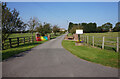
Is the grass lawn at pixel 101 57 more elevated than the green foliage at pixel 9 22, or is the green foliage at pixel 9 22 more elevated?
the green foliage at pixel 9 22

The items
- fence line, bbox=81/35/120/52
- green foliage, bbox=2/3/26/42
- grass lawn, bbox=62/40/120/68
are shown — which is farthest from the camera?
green foliage, bbox=2/3/26/42

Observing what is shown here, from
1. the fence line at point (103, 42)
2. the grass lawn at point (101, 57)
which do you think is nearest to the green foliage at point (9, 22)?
the grass lawn at point (101, 57)

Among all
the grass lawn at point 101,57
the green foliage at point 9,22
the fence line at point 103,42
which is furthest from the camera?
the green foliage at point 9,22

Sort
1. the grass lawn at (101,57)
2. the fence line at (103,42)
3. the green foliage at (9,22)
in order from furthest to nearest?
the green foliage at (9,22)
the fence line at (103,42)
the grass lawn at (101,57)

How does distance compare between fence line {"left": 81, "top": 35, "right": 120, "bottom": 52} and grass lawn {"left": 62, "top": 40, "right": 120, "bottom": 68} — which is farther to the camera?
fence line {"left": 81, "top": 35, "right": 120, "bottom": 52}

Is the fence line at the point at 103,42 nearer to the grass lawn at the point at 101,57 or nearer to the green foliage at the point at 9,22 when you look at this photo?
the grass lawn at the point at 101,57

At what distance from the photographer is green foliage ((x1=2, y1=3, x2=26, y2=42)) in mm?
12005

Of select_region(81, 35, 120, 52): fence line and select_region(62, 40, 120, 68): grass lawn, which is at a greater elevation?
A: select_region(81, 35, 120, 52): fence line

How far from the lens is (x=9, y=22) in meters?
12.7

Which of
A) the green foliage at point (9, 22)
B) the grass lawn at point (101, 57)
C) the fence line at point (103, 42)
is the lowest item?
the grass lawn at point (101, 57)

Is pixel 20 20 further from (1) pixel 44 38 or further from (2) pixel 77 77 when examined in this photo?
(1) pixel 44 38

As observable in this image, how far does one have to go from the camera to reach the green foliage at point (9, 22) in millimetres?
12005

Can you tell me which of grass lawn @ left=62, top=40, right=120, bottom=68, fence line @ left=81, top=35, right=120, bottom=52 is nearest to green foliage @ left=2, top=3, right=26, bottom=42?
grass lawn @ left=62, top=40, right=120, bottom=68

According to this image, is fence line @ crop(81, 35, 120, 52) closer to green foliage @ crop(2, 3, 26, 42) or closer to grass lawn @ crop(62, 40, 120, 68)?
grass lawn @ crop(62, 40, 120, 68)
